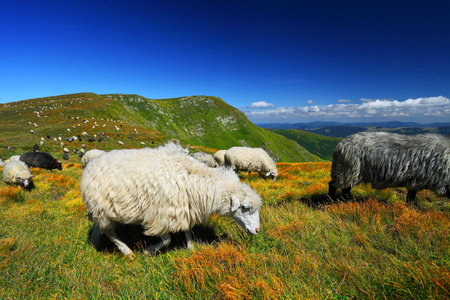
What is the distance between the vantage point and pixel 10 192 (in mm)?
8406

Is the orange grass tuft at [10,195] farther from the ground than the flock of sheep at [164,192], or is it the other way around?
the flock of sheep at [164,192]

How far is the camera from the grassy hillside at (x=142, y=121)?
52.8 m

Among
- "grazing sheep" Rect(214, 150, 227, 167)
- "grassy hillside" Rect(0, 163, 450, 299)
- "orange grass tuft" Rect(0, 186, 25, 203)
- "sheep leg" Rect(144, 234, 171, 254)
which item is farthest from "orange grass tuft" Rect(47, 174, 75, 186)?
"grazing sheep" Rect(214, 150, 227, 167)

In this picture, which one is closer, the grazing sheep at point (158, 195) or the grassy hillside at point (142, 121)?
the grazing sheep at point (158, 195)

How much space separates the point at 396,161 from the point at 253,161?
11.4m

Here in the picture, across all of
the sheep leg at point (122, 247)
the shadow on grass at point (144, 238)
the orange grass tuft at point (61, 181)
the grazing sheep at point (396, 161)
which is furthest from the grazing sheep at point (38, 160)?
the grazing sheep at point (396, 161)

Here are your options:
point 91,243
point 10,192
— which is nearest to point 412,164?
point 91,243

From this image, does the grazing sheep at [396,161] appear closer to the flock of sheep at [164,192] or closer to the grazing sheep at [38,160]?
the flock of sheep at [164,192]

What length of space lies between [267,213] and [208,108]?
152207 mm

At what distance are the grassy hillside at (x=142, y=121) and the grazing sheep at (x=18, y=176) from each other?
36.6m

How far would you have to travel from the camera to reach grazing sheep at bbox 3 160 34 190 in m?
10.9

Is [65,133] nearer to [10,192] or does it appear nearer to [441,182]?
[10,192]

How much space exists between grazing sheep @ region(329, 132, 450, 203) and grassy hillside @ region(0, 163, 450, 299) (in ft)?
5.81

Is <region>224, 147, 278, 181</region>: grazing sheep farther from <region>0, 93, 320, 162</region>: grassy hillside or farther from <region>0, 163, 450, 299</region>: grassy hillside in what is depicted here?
<region>0, 93, 320, 162</region>: grassy hillside
